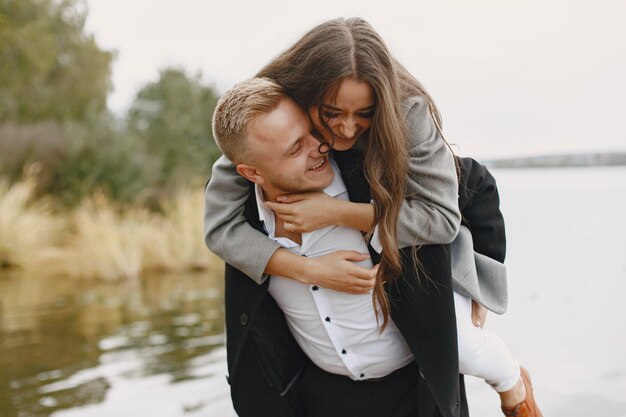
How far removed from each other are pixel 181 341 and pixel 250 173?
13.3 feet

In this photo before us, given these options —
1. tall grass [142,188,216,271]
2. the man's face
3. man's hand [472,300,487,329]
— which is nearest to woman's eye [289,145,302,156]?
the man's face

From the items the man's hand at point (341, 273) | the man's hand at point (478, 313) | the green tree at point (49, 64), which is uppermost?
the green tree at point (49, 64)

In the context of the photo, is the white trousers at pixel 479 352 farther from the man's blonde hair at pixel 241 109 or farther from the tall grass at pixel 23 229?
the tall grass at pixel 23 229

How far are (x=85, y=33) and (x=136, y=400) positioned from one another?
17.5 metres

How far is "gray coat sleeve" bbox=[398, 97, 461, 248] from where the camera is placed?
79.4 inches

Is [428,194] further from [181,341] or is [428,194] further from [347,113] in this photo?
[181,341]

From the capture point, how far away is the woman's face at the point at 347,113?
201cm

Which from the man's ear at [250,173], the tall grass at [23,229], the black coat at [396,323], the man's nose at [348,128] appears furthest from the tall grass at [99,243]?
the man's nose at [348,128]

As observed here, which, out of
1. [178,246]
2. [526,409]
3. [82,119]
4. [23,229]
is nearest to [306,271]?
[526,409]

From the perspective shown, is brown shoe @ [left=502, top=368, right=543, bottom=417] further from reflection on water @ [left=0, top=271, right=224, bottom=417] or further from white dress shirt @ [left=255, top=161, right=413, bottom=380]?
reflection on water @ [left=0, top=271, right=224, bottom=417]

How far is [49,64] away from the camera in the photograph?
53.2ft

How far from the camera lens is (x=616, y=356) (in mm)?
5031

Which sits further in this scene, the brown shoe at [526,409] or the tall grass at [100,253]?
the tall grass at [100,253]

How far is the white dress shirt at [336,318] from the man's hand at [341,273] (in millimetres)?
63
